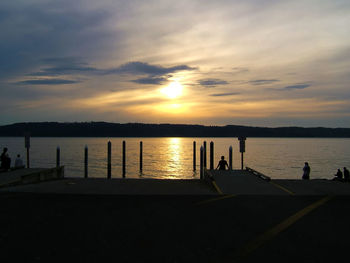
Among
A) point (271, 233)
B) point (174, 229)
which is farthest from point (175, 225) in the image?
point (271, 233)

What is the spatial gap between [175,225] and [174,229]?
1.21ft

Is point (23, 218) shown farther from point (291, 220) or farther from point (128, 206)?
point (291, 220)

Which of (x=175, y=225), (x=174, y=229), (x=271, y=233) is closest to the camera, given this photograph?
(x=271, y=233)

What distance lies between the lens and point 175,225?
344 inches

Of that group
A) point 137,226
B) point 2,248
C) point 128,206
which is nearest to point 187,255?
point 137,226

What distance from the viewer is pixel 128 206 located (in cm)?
1128

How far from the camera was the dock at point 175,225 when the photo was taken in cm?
665

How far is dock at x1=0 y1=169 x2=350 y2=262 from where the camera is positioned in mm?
6648

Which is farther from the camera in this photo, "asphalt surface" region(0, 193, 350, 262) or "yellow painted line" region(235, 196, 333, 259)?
"yellow painted line" region(235, 196, 333, 259)

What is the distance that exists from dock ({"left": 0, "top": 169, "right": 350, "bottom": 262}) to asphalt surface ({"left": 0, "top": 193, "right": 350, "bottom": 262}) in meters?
0.02

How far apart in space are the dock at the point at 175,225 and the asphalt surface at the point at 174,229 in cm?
2

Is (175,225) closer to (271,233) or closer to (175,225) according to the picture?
(175,225)

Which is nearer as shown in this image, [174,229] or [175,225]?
[174,229]

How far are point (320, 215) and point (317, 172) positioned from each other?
1843 inches
